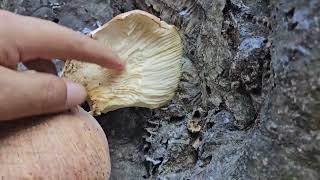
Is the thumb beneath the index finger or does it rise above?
beneath

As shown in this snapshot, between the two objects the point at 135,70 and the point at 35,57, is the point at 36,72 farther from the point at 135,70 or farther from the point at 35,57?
the point at 135,70

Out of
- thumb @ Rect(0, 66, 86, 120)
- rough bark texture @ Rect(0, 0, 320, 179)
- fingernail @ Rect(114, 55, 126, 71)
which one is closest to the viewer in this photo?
rough bark texture @ Rect(0, 0, 320, 179)

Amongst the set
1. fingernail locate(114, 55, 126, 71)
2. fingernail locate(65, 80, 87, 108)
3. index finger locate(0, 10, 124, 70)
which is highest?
index finger locate(0, 10, 124, 70)

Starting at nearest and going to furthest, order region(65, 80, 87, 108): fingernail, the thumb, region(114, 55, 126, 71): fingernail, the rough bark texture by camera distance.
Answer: the rough bark texture
the thumb
region(65, 80, 87, 108): fingernail
region(114, 55, 126, 71): fingernail

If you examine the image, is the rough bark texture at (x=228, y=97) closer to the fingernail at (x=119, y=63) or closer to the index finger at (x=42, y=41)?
the fingernail at (x=119, y=63)

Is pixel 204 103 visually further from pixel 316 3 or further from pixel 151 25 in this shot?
pixel 316 3

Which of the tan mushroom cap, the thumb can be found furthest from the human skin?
the tan mushroom cap

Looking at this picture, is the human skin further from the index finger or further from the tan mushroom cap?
the tan mushroom cap

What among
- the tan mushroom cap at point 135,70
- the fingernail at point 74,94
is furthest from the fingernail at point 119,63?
the fingernail at point 74,94
